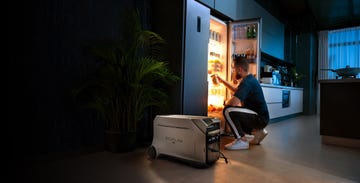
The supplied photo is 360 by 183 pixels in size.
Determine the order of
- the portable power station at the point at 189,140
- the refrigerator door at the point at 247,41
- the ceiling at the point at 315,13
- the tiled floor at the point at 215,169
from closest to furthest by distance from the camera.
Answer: the tiled floor at the point at 215,169, the portable power station at the point at 189,140, the refrigerator door at the point at 247,41, the ceiling at the point at 315,13

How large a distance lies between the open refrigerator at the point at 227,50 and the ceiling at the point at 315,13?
2.19 meters

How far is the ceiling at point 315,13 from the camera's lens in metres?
5.49

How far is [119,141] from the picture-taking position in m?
2.32

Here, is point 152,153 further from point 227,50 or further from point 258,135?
point 227,50

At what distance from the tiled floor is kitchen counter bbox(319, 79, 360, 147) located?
47 centimetres

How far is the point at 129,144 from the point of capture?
2385 millimetres

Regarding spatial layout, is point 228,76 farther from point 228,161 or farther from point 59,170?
point 59,170

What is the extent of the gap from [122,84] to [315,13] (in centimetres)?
583

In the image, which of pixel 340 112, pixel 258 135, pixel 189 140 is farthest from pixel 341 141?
pixel 189 140

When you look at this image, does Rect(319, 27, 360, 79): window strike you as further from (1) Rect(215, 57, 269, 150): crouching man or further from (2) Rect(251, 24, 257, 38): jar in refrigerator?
(1) Rect(215, 57, 269, 150): crouching man

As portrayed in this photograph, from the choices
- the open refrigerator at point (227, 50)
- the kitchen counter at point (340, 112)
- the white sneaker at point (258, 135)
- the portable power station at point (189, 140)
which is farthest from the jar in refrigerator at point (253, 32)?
the portable power station at point (189, 140)

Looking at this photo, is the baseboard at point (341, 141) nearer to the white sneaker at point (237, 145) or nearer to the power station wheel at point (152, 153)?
the white sneaker at point (237, 145)

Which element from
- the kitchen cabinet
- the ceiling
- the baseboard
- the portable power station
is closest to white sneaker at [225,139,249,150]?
the portable power station

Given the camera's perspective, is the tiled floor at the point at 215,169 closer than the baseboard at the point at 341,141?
Yes
